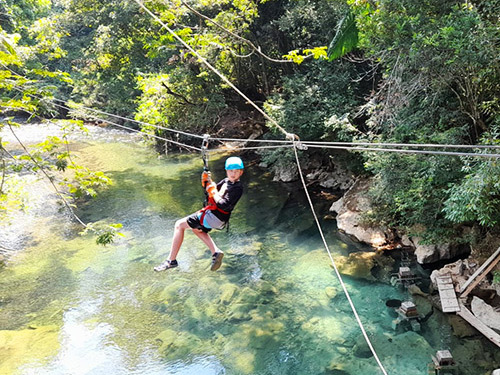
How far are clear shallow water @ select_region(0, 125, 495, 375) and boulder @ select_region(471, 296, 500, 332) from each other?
40 cm

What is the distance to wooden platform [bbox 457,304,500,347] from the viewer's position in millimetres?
5846

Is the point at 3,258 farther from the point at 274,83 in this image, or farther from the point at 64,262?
the point at 274,83

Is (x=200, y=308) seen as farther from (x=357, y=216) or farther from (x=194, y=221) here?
(x=357, y=216)

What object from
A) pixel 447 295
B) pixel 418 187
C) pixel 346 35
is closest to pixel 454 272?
pixel 447 295

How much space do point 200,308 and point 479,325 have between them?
4771 mm

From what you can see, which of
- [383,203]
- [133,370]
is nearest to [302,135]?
[383,203]

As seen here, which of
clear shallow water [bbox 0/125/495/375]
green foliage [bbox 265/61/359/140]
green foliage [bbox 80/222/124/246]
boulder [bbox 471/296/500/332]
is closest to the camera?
green foliage [bbox 80/222/124/246]

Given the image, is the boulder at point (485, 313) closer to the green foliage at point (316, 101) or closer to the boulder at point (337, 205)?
the boulder at point (337, 205)

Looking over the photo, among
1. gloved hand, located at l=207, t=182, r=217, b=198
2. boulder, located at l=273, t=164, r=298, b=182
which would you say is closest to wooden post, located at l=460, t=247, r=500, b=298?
gloved hand, located at l=207, t=182, r=217, b=198

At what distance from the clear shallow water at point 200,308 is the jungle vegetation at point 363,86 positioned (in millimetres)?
1956

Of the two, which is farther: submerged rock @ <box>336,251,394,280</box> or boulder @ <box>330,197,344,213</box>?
boulder @ <box>330,197,344,213</box>

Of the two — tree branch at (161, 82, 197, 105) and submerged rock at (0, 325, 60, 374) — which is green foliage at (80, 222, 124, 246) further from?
tree branch at (161, 82, 197, 105)

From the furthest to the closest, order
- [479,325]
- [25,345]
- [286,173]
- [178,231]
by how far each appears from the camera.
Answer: [286,173], [25,345], [479,325], [178,231]

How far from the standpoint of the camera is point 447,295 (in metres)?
6.71
